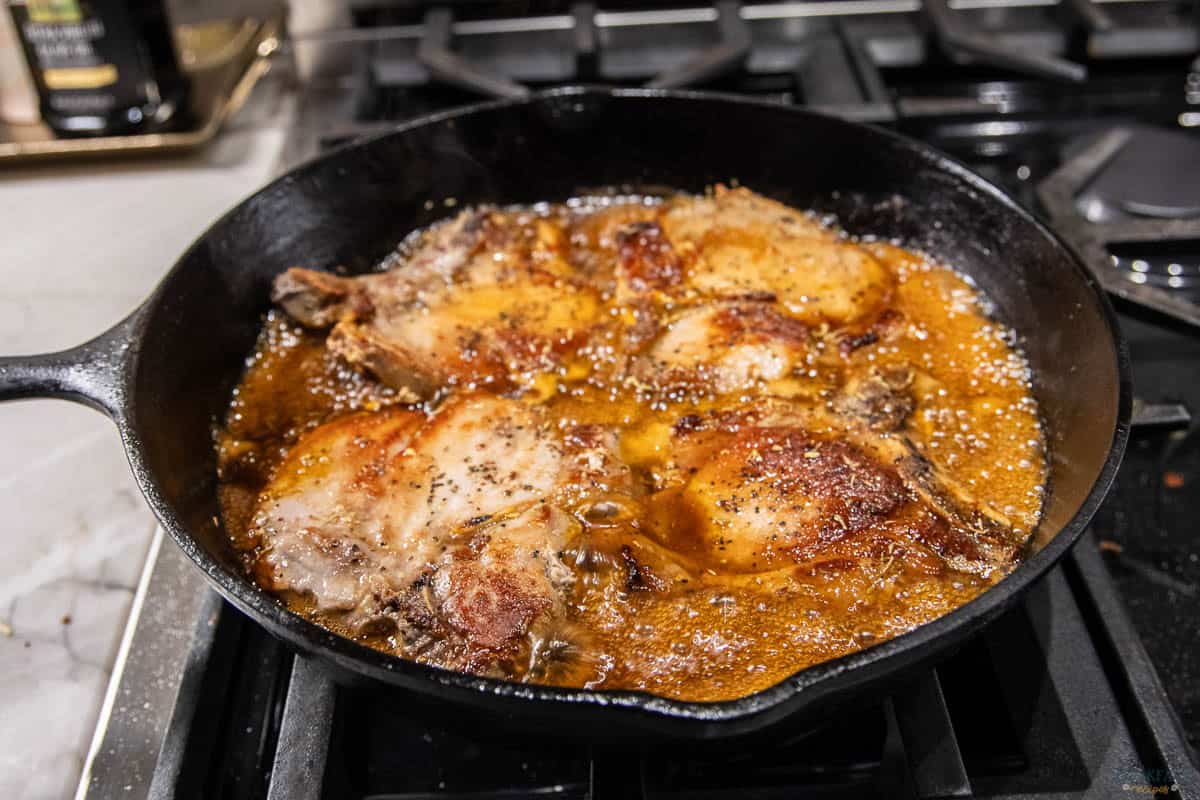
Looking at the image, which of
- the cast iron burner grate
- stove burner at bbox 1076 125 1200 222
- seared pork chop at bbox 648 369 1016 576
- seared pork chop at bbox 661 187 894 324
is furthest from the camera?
stove burner at bbox 1076 125 1200 222

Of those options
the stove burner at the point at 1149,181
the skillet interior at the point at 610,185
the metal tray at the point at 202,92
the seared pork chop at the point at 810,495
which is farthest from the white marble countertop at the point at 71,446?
the stove burner at the point at 1149,181

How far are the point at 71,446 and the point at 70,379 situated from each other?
0.56 m

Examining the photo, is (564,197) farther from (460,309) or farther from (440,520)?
(440,520)

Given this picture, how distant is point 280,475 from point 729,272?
807 mm

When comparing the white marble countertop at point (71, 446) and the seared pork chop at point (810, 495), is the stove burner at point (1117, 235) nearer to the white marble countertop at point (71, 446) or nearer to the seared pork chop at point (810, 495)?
the seared pork chop at point (810, 495)

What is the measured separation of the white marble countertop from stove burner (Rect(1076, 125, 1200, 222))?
1.82 m

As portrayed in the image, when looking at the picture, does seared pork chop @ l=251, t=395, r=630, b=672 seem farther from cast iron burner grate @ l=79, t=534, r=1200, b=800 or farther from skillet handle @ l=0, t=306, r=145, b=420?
skillet handle @ l=0, t=306, r=145, b=420

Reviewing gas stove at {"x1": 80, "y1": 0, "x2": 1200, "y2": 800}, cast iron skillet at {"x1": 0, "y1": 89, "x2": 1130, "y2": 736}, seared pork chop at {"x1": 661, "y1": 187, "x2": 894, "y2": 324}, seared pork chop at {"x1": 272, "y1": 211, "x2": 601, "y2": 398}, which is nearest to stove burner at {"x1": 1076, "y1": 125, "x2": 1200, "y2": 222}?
gas stove at {"x1": 80, "y1": 0, "x2": 1200, "y2": 800}

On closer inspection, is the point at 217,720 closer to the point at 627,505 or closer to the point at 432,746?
the point at 432,746

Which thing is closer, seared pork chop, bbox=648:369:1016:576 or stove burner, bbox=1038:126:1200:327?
seared pork chop, bbox=648:369:1016:576

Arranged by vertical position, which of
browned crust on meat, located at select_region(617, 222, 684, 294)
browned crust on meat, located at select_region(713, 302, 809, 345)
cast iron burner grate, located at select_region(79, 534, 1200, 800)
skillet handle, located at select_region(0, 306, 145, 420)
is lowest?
cast iron burner grate, located at select_region(79, 534, 1200, 800)

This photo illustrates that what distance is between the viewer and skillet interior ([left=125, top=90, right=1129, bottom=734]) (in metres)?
0.92

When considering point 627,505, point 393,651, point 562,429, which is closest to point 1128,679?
point 627,505

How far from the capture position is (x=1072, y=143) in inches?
83.5
